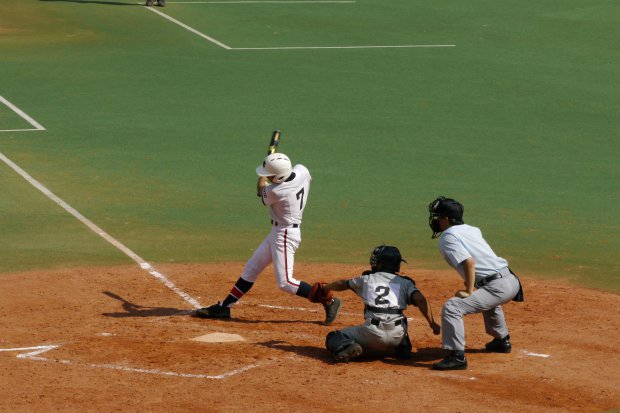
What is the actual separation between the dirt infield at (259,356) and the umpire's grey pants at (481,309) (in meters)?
0.31

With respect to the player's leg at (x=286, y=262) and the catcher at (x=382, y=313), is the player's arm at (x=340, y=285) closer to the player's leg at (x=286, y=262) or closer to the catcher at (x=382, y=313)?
the catcher at (x=382, y=313)

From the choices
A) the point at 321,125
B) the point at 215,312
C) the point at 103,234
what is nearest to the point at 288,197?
the point at 215,312

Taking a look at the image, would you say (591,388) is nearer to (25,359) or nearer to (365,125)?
(25,359)

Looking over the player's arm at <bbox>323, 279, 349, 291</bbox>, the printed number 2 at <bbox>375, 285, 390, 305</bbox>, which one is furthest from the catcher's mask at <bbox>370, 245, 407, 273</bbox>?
the player's arm at <bbox>323, 279, 349, 291</bbox>

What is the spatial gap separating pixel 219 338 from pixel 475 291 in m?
A: 2.85

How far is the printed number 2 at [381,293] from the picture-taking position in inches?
447

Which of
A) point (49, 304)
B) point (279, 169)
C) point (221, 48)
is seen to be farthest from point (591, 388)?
point (221, 48)

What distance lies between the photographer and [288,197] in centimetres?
1288

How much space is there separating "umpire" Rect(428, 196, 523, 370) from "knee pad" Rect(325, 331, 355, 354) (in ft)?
2.98

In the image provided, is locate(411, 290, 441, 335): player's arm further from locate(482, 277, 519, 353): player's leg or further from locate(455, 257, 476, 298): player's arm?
locate(482, 277, 519, 353): player's leg

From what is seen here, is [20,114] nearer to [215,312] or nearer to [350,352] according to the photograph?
[215,312]

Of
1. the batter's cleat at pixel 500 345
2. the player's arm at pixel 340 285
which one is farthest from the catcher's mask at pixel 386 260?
the batter's cleat at pixel 500 345

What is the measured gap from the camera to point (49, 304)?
14000mm

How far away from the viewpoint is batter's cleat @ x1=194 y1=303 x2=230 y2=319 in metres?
13.4
